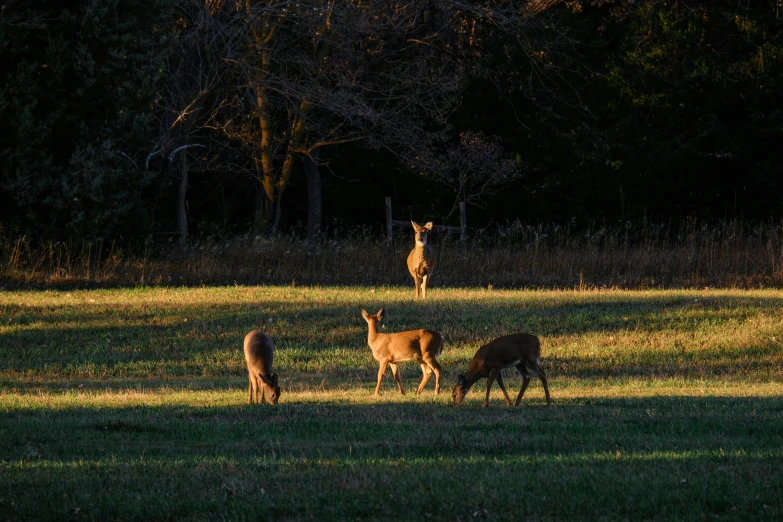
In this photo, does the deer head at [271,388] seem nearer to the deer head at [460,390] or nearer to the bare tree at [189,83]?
the deer head at [460,390]

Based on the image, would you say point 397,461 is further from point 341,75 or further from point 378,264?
point 341,75

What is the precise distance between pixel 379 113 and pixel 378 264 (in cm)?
521

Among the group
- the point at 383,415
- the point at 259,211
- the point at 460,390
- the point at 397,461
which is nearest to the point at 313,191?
the point at 259,211

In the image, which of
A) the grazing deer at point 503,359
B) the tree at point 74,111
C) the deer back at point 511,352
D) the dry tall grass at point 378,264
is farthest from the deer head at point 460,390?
the tree at point 74,111

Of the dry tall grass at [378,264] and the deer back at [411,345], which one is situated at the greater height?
the dry tall grass at [378,264]

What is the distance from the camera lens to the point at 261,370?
1274 cm

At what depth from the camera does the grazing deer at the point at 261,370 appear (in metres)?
12.4

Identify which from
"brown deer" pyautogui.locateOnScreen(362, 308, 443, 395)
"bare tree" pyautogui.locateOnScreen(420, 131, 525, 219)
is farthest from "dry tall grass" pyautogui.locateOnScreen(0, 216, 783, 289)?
"brown deer" pyautogui.locateOnScreen(362, 308, 443, 395)

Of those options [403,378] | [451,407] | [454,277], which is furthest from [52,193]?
[451,407]

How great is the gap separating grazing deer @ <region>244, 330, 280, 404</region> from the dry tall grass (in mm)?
13927

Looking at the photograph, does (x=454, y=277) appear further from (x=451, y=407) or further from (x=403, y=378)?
(x=451, y=407)

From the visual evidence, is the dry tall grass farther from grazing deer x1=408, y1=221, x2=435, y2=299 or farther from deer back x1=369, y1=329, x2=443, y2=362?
deer back x1=369, y1=329, x2=443, y2=362

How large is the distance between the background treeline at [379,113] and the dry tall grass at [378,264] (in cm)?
74

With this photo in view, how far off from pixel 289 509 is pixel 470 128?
3124 centimetres
